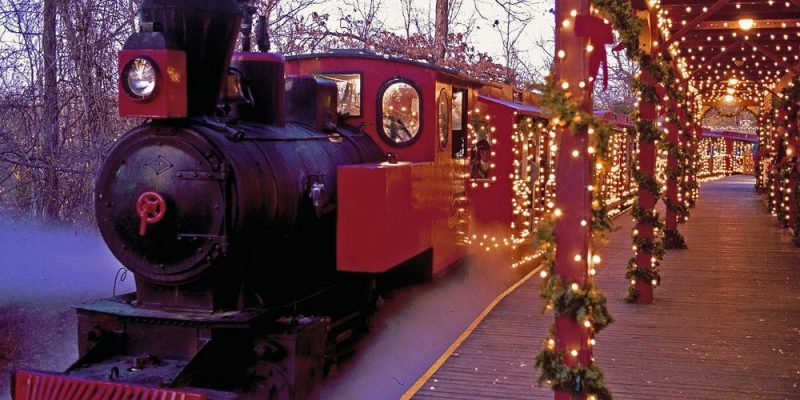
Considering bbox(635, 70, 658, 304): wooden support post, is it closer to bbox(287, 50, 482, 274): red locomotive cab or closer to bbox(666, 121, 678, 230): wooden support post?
bbox(287, 50, 482, 274): red locomotive cab

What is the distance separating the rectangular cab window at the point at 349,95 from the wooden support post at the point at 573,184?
10.9 ft

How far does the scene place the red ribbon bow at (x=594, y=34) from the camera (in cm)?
430

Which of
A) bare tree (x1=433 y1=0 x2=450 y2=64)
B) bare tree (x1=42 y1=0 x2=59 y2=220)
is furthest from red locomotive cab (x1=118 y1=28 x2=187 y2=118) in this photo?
bare tree (x1=433 y1=0 x2=450 y2=64)

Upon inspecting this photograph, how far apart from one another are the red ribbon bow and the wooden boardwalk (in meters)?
2.18

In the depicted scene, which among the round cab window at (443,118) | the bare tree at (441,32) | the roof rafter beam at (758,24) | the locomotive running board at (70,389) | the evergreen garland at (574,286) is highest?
the bare tree at (441,32)

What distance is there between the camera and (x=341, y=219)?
605 cm

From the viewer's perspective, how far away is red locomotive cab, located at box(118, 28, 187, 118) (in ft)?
16.0

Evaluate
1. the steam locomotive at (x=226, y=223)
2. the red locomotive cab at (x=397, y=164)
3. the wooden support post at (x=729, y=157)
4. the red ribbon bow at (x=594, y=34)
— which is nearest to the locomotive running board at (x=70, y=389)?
the steam locomotive at (x=226, y=223)

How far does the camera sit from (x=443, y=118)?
8070 millimetres

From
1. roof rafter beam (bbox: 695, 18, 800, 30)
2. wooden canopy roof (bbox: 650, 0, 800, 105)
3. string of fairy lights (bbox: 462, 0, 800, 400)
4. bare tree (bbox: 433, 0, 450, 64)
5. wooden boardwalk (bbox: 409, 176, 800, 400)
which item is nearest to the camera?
string of fairy lights (bbox: 462, 0, 800, 400)

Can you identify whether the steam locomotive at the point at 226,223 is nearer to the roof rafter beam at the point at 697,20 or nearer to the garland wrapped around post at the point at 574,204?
the garland wrapped around post at the point at 574,204

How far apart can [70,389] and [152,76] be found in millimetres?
1881

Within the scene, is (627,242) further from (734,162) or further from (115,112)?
(734,162)

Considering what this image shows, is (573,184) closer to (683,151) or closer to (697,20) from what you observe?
(697,20)
